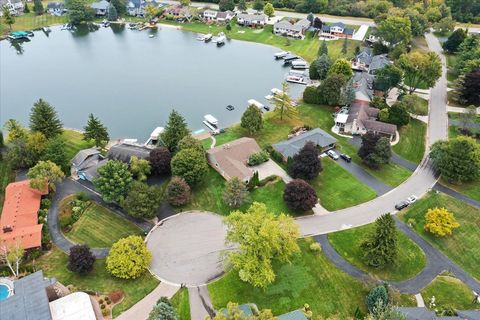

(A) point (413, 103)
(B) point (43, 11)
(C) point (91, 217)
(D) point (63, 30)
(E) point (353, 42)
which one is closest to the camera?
(C) point (91, 217)

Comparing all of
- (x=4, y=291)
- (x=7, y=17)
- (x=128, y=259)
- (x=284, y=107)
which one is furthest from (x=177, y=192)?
(x=7, y=17)

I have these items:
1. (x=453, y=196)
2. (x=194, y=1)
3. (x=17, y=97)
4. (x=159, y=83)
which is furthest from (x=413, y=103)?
(x=194, y=1)

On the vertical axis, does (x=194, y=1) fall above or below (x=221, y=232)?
above

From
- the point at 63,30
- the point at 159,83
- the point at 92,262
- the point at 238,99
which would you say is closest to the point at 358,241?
the point at 92,262

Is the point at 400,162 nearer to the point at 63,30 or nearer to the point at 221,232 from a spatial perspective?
the point at 221,232

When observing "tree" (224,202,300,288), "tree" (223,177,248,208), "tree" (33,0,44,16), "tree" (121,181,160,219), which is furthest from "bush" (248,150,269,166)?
"tree" (33,0,44,16)

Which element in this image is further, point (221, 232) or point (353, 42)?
point (353, 42)

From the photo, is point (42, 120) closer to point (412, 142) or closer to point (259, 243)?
point (259, 243)

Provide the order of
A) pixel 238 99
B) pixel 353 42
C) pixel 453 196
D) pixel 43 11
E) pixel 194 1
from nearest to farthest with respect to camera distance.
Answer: pixel 453 196, pixel 238 99, pixel 353 42, pixel 43 11, pixel 194 1
